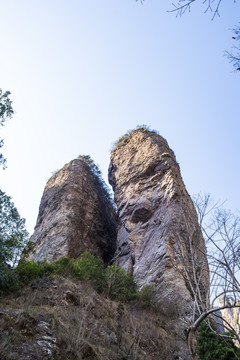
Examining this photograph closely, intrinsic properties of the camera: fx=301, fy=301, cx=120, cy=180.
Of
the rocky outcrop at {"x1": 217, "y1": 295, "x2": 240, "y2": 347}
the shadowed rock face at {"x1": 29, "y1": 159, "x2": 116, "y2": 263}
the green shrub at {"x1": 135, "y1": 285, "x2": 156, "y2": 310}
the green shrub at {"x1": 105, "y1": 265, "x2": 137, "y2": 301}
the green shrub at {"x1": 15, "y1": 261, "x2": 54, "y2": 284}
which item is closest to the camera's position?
the rocky outcrop at {"x1": 217, "y1": 295, "x2": 240, "y2": 347}

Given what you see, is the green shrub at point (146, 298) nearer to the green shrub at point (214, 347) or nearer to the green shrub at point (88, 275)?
the green shrub at point (88, 275)

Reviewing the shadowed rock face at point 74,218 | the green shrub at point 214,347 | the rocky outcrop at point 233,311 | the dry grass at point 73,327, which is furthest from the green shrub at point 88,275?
the rocky outcrop at point 233,311

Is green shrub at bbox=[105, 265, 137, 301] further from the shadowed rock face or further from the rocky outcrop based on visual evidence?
the rocky outcrop

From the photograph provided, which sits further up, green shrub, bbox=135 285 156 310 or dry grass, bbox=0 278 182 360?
green shrub, bbox=135 285 156 310

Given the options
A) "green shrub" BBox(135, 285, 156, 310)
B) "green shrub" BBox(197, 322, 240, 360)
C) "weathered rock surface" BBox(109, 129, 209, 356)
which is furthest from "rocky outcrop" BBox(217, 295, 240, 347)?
"green shrub" BBox(135, 285, 156, 310)

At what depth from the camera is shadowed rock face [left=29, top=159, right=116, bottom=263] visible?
895 inches

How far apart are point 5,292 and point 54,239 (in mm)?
10144

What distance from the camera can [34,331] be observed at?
8625mm

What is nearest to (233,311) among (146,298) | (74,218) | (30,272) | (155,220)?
(146,298)

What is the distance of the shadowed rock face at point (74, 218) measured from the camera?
22.7 m

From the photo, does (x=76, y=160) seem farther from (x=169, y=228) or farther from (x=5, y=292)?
(x=5, y=292)

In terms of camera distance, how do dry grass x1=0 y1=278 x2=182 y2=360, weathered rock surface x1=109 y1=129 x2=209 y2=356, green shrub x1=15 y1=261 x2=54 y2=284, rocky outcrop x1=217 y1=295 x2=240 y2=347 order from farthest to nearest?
weathered rock surface x1=109 y1=129 x2=209 y2=356 → green shrub x1=15 y1=261 x2=54 y2=284 → dry grass x1=0 y1=278 x2=182 y2=360 → rocky outcrop x1=217 y1=295 x2=240 y2=347

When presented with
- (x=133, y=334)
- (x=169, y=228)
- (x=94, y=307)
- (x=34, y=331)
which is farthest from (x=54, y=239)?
(x=34, y=331)

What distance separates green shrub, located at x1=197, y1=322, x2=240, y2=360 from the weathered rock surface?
11.9 ft
